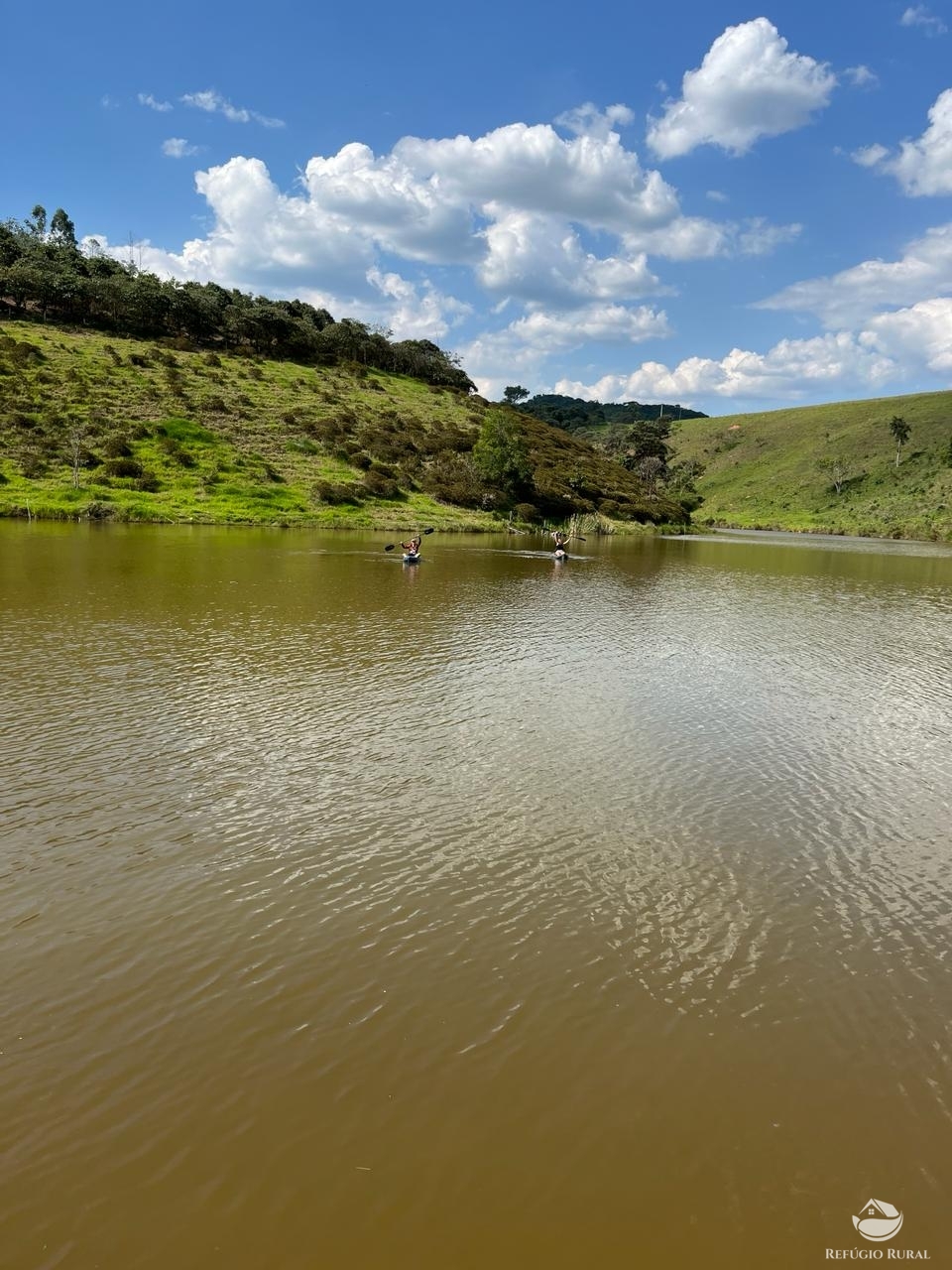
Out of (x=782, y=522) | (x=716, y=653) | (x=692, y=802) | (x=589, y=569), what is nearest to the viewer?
(x=692, y=802)

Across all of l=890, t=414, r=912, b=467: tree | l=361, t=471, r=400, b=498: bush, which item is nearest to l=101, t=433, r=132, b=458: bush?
l=361, t=471, r=400, b=498: bush

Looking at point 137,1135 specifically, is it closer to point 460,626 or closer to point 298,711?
point 298,711

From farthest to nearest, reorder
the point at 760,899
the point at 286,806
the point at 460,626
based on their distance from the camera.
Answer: the point at 460,626
the point at 286,806
the point at 760,899

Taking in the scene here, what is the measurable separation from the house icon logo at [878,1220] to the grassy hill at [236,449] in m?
64.3

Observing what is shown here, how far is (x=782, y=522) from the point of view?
142m

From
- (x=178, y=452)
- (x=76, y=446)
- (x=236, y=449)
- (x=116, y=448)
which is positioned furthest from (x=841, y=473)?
(x=76, y=446)

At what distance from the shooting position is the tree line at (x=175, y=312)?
106m

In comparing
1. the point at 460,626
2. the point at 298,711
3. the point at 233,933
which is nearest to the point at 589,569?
the point at 460,626

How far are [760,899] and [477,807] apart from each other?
452 centimetres

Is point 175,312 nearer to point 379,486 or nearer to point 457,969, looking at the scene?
point 379,486

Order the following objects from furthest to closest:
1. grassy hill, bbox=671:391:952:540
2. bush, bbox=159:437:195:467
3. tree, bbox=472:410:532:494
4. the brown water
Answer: grassy hill, bbox=671:391:952:540, tree, bbox=472:410:532:494, bush, bbox=159:437:195:467, the brown water

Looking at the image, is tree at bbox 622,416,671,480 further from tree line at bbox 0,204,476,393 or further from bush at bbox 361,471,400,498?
bush at bbox 361,471,400,498

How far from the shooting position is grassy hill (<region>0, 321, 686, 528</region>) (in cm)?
6612

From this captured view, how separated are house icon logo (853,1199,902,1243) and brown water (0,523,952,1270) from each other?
0.10 meters
